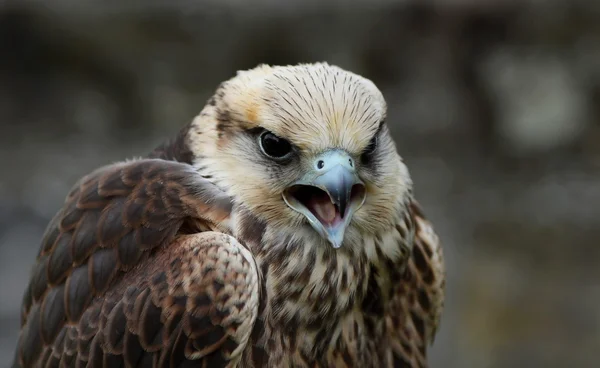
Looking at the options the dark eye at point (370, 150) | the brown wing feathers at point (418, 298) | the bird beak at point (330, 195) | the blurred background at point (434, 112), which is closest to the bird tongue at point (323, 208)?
the bird beak at point (330, 195)

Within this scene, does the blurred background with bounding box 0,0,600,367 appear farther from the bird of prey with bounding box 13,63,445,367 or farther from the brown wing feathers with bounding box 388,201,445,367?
the bird of prey with bounding box 13,63,445,367

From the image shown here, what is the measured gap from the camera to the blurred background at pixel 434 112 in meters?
5.07

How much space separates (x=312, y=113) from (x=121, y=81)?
3.04 meters

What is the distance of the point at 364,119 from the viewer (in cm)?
239

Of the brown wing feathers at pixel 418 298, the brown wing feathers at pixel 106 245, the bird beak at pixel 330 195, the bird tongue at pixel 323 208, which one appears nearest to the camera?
the bird beak at pixel 330 195

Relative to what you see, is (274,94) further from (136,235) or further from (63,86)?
(63,86)

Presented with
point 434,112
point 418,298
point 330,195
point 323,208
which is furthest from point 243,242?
point 434,112

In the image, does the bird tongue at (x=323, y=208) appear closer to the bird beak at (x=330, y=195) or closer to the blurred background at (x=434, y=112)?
the bird beak at (x=330, y=195)

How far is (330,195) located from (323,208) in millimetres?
161

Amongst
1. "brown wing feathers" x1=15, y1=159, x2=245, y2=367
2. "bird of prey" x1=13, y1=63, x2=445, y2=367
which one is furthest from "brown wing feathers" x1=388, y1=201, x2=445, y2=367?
"brown wing feathers" x1=15, y1=159, x2=245, y2=367

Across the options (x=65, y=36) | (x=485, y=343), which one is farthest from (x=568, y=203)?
(x=65, y=36)

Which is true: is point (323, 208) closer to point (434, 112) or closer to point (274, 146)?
point (274, 146)

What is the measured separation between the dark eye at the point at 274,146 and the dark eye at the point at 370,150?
21cm

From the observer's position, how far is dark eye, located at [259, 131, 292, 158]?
238 centimetres
